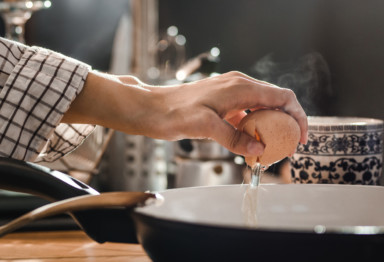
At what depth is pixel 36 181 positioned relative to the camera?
48 cm

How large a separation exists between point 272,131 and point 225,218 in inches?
3.6

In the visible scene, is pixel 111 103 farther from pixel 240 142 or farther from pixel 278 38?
pixel 278 38

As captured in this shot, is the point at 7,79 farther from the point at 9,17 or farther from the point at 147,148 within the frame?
the point at 147,148

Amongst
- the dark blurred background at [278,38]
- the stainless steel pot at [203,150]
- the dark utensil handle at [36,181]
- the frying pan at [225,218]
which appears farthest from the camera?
the stainless steel pot at [203,150]

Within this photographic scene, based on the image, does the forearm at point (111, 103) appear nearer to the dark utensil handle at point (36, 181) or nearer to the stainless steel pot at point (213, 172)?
the dark utensil handle at point (36, 181)

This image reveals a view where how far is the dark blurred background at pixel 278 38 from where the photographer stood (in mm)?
1052

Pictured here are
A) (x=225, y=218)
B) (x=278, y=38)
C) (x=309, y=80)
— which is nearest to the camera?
(x=225, y=218)

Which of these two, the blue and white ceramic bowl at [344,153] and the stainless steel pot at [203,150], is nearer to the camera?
the blue and white ceramic bowl at [344,153]

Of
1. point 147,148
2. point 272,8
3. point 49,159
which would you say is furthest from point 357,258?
point 147,148

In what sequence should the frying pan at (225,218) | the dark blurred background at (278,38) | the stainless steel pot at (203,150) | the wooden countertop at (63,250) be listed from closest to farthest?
the frying pan at (225,218), the wooden countertop at (63,250), the dark blurred background at (278,38), the stainless steel pot at (203,150)

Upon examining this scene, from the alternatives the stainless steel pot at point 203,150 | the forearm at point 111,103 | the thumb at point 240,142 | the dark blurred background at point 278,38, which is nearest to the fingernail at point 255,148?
the thumb at point 240,142

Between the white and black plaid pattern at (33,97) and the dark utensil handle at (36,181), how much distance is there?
4.4 inches

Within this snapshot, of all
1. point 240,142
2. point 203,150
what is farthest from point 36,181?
point 203,150

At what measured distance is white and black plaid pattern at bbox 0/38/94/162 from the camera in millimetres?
584
